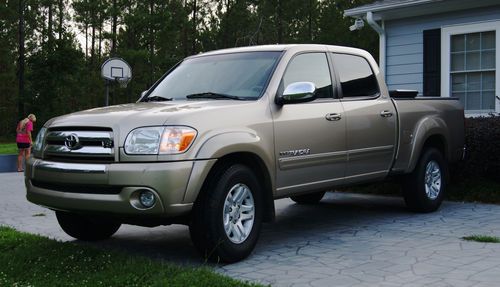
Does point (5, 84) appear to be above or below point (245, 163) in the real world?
above

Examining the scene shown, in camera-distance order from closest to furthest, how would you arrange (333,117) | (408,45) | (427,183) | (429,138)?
1. (333,117)
2. (427,183)
3. (429,138)
4. (408,45)

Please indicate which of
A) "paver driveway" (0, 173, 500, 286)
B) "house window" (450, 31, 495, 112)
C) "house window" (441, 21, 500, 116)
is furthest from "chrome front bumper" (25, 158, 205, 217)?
"house window" (450, 31, 495, 112)

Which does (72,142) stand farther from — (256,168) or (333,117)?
(333,117)

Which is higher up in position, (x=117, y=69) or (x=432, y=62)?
(x=117, y=69)

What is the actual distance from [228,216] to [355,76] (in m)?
2.69

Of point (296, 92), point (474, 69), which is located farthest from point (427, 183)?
point (474, 69)

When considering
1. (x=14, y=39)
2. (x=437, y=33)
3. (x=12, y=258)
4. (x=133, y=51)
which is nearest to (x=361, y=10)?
(x=437, y=33)

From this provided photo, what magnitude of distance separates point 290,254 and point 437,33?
7860 mm

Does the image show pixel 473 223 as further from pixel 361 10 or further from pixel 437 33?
pixel 361 10

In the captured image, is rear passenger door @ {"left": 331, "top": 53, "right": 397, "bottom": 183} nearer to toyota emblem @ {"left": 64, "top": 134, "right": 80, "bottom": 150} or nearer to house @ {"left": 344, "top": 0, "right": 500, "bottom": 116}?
toyota emblem @ {"left": 64, "top": 134, "right": 80, "bottom": 150}

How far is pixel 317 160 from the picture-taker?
595cm

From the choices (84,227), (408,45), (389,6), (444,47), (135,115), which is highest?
(389,6)

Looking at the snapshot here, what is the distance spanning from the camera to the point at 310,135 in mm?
5875

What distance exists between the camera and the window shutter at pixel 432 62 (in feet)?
39.2
